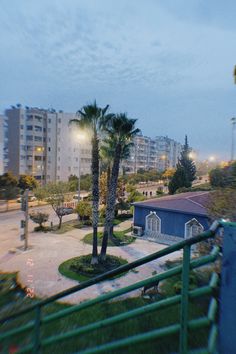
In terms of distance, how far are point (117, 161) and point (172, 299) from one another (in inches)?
594

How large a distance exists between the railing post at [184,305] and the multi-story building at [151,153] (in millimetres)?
84609

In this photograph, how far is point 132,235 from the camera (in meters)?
24.2

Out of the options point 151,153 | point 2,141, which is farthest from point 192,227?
point 151,153

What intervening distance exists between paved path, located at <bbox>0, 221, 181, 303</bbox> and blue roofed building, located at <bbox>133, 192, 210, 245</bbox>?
1.36 metres

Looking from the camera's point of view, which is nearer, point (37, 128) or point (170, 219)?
point (170, 219)

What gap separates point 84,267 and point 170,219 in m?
9.10

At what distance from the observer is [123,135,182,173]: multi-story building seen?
100 meters

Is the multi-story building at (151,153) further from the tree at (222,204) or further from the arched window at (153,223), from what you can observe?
the tree at (222,204)

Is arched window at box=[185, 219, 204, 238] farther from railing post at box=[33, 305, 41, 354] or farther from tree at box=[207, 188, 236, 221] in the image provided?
railing post at box=[33, 305, 41, 354]

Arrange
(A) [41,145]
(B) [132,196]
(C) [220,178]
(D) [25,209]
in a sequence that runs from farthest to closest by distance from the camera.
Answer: (A) [41,145], (B) [132,196], (D) [25,209], (C) [220,178]

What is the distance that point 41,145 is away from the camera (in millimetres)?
63344

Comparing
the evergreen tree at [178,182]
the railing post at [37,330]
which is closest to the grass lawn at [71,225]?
the evergreen tree at [178,182]

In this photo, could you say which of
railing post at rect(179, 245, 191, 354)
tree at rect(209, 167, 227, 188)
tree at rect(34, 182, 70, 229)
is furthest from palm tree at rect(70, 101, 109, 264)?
railing post at rect(179, 245, 191, 354)

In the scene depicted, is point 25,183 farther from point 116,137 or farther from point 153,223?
point 116,137
